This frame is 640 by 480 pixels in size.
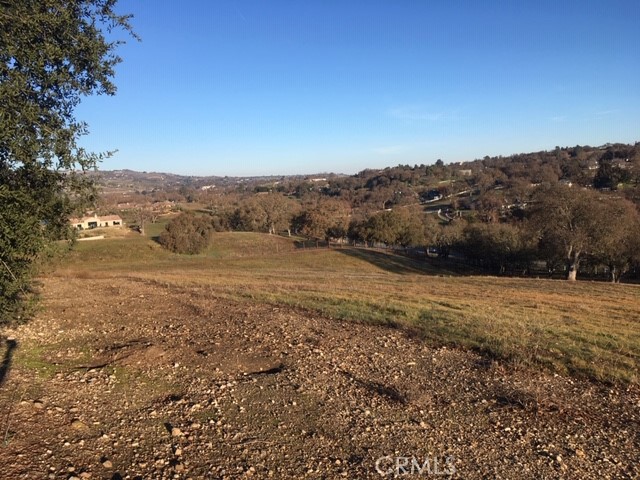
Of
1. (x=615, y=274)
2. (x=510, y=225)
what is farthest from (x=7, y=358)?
(x=510, y=225)

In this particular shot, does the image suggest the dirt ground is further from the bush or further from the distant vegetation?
the bush

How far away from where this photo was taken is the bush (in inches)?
2908

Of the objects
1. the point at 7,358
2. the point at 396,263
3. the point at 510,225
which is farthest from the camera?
the point at 510,225

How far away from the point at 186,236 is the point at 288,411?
236 ft

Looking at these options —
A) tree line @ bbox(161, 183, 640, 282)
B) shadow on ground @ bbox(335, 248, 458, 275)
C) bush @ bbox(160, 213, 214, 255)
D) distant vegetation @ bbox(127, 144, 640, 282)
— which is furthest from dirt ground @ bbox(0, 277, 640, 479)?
bush @ bbox(160, 213, 214, 255)

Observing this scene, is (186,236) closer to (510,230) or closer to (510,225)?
(510,230)

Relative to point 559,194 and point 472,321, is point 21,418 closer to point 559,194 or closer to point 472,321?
point 472,321

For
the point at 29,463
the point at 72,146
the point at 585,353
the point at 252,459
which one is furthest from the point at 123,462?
the point at 585,353

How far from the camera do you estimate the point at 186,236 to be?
74562 millimetres

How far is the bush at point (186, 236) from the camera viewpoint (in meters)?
73.9

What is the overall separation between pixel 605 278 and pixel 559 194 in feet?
64.3

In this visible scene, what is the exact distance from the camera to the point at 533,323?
42.0 feet

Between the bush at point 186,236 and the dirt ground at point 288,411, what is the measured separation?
65.9 m

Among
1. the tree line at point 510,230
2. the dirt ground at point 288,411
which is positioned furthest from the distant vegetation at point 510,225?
the dirt ground at point 288,411
